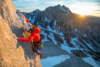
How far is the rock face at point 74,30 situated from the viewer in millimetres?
29455

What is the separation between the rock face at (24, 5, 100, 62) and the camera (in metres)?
29.5

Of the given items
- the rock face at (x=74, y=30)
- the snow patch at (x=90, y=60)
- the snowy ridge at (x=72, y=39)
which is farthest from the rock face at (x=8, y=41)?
the rock face at (x=74, y=30)

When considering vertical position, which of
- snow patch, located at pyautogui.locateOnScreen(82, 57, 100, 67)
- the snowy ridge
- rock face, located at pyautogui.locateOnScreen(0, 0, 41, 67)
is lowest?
snow patch, located at pyautogui.locateOnScreen(82, 57, 100, 67)

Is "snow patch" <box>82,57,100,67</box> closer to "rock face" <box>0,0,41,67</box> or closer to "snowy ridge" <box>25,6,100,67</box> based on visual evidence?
"snowy ridge" <box>25,6,100,67</box>

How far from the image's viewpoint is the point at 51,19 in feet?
158

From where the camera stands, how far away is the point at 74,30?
37688 mm

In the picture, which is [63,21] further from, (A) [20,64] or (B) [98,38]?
(A) [20,64]

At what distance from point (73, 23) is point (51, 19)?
16.4m

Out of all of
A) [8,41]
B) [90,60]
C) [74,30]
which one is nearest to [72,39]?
[74,30]

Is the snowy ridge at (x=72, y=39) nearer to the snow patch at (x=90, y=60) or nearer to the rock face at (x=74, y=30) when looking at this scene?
the rock face at (x=74, y=30)

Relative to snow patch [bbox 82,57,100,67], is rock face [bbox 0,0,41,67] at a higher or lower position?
higher

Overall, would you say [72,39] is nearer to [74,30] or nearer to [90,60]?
[74,30]

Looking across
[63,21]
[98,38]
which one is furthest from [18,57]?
[63,21]

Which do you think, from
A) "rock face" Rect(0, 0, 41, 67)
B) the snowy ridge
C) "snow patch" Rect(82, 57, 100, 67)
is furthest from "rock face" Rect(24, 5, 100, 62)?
"rock face" Rect(0, 0, 41, 67)
